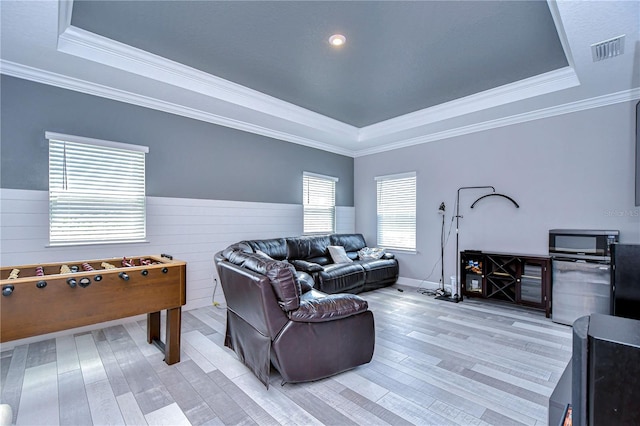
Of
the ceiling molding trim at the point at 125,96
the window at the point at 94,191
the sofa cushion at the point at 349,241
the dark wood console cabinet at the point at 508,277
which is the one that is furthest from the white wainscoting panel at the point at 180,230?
the dark wood console cabinet at the point at 508,277

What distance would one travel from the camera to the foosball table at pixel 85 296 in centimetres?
195

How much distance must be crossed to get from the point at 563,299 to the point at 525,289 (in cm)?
49

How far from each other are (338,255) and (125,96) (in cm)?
387

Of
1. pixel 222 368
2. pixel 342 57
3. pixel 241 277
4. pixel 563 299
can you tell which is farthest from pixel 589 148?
pixel 222 368

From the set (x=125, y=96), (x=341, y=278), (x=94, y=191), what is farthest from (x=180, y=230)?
(x=341, y=278)

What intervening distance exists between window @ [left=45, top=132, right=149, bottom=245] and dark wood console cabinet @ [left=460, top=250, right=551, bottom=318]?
15.5 feet

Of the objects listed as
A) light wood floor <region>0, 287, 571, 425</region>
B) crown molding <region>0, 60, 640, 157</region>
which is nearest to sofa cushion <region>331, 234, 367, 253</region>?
crown molding <region>0, 60, 640, 157</region>

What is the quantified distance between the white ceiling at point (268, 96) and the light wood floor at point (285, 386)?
283 centimetres

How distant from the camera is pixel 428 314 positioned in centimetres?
411

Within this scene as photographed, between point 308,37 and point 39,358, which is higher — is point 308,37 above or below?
above

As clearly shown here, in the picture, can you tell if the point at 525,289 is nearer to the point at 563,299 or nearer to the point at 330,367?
the point at 563,299

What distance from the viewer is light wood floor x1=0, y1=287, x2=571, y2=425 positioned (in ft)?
6.63

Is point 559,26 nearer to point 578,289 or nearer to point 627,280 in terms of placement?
point 627,280

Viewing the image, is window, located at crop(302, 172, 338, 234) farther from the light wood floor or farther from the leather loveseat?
the light wood floor
